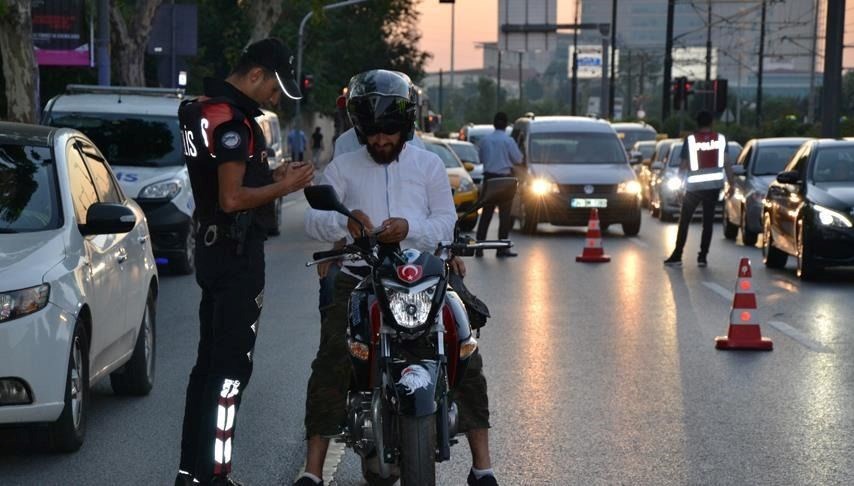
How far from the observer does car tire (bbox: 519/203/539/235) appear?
26.9 meters

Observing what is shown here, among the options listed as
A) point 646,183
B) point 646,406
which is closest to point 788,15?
point 646,183

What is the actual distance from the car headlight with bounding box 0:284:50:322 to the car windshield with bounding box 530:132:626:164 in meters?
20.6

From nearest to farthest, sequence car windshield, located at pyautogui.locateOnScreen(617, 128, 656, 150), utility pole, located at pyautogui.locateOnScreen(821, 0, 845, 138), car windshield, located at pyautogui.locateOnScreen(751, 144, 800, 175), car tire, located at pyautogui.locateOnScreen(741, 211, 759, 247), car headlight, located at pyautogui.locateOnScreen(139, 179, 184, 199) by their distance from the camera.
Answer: car headlight, located at pyautogui.locateOnScreen(139, 179, 184, 199)
car tire, located at pyautogui.locateOnScreen(741, 211, 759, 247)
car windshield, located at pyautogui.locateOnScreen(751, 144, 800, 175)
utility pole, located at pyautogui.locateOnScreen(821, 0, 845, 138)
car windshield, located at pyautogui.locateOnScreen(617, 128, 656, 150)

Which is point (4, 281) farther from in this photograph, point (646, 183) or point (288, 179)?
point (646, 183)

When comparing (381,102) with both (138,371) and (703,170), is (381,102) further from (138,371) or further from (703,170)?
(703,170)

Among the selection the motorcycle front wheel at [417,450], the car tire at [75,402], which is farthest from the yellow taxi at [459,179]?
the motorcycle front wheel at [417,450]

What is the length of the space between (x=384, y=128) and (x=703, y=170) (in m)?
13.5

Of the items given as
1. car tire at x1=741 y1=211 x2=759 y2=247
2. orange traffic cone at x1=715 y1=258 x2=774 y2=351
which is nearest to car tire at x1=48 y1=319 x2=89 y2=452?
orange traffic cone at x1=715 y1=258 x2=774 y2=351

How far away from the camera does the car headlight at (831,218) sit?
58.1 ft

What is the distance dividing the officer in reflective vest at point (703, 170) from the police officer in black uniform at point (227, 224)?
44.8ft

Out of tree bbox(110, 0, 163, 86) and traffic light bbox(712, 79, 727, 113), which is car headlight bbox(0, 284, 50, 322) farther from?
traffic light bbox(712, 79, 727, 113)

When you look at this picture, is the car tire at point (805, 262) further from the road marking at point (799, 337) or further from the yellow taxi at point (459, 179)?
the yellow taxi at point (459, 179)

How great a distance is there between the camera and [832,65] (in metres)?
32.2

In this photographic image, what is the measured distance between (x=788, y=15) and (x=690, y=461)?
63.1 metres
